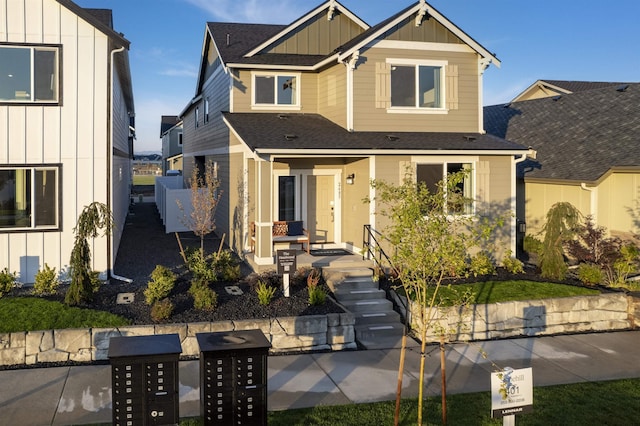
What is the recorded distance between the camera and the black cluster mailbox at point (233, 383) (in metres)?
6.82

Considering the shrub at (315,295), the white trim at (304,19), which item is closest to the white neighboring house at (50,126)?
the shrub at (315,295)

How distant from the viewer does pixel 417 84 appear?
1750 cm

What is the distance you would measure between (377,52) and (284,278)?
758cm

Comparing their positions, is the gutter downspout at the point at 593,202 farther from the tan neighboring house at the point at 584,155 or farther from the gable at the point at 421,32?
the gable at the point at 421,32

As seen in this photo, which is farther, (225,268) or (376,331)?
(225,268)

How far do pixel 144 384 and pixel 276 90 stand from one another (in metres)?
13.9

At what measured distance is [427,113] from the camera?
57.8ft

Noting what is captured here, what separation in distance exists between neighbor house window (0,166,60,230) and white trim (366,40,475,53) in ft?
28.9

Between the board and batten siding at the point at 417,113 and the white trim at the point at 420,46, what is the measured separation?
0.08 meters

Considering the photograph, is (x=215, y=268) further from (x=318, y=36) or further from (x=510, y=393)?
(x=318, y=36)

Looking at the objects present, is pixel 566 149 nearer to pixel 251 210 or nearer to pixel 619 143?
pixel 619 143

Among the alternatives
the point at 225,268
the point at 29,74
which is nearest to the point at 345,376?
the point at 225,268

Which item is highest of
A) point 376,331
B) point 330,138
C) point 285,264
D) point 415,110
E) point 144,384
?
point 415,110

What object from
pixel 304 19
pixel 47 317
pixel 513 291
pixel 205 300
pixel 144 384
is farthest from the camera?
pixel 304 19
